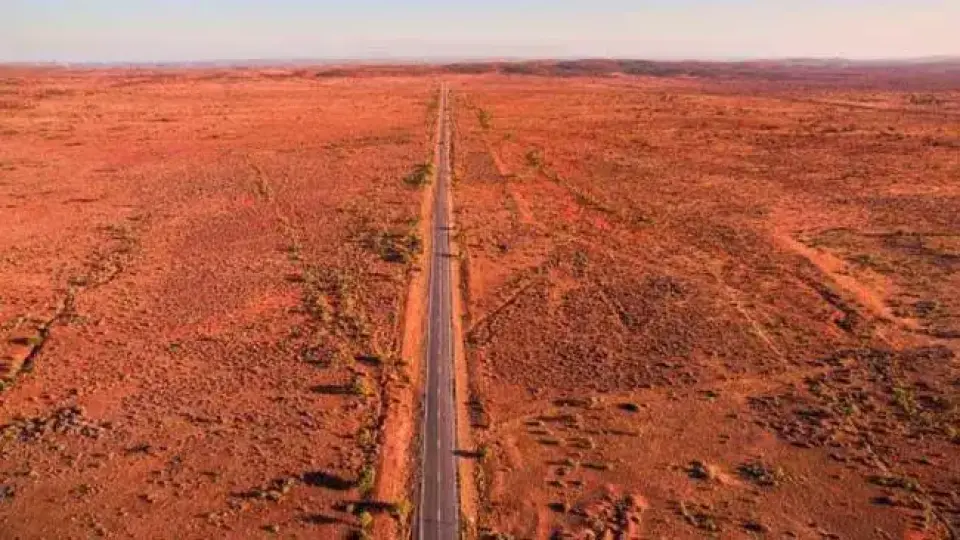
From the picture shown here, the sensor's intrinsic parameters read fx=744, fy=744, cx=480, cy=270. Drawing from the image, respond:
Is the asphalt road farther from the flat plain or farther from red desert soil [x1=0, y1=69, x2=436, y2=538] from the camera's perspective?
red desert soil [x1=0, y1=69, x2=436, y2=538]

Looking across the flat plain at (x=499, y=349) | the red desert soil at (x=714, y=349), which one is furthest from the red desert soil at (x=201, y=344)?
the red desert soil at (x=714, y=349)

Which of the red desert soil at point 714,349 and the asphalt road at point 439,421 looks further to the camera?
the red desert soil at point 714,349

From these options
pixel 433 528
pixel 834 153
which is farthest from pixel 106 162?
pixel 834 153

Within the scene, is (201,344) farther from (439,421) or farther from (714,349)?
(714,349)

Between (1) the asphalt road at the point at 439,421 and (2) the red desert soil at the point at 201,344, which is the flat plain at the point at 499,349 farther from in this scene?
(1) the asphalt road at the point at 439,421

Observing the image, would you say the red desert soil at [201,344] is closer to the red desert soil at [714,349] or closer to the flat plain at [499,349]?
the flat plain at [499,349]
